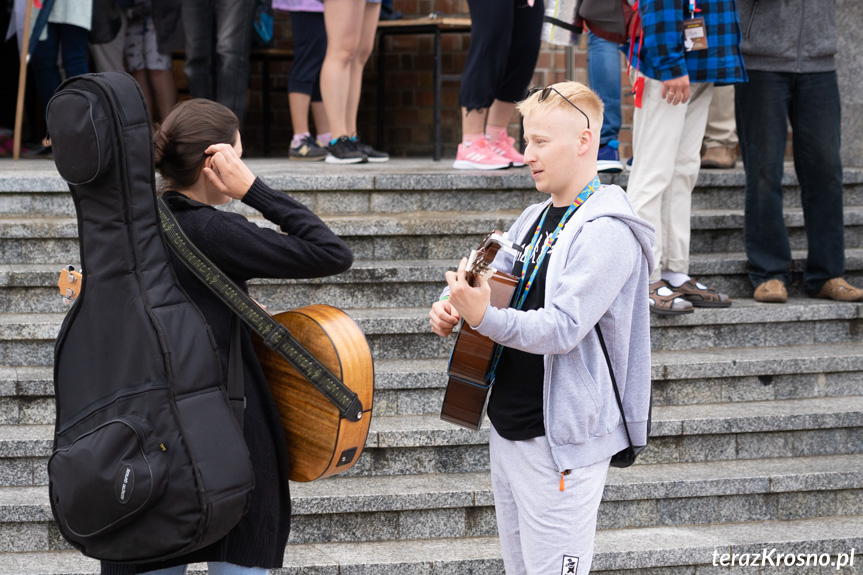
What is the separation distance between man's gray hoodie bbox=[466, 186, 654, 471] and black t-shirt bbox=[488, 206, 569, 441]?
53mm

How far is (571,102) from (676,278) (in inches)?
101

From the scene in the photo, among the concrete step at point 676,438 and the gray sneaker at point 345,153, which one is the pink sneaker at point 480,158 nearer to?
the gray sneaker at point 345,153

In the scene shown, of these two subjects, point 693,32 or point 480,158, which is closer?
point 693,32

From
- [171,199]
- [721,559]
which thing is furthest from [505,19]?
[171,199]

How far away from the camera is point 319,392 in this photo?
2090 mm

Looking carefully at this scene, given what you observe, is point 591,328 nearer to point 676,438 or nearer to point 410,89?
point 676,438

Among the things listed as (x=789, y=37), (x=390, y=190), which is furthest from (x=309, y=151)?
(x=789, y=37)

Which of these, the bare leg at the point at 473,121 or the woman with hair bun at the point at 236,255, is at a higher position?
A: the bare leg at the point at 473,121

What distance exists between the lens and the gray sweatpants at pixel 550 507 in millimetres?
2135

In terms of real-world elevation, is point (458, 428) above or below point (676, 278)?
below

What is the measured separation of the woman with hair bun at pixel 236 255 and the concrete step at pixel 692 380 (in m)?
1.74

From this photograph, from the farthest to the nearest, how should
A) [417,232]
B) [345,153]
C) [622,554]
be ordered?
[345,153], [417,232], [622,554]

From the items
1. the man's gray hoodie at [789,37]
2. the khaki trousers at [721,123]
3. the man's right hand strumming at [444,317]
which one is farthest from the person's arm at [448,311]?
the khaki trousers at [721,123]

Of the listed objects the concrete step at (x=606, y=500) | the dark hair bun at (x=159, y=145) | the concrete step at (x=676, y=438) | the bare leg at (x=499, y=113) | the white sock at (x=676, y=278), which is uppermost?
the bare leg at (x=499, y=113)
